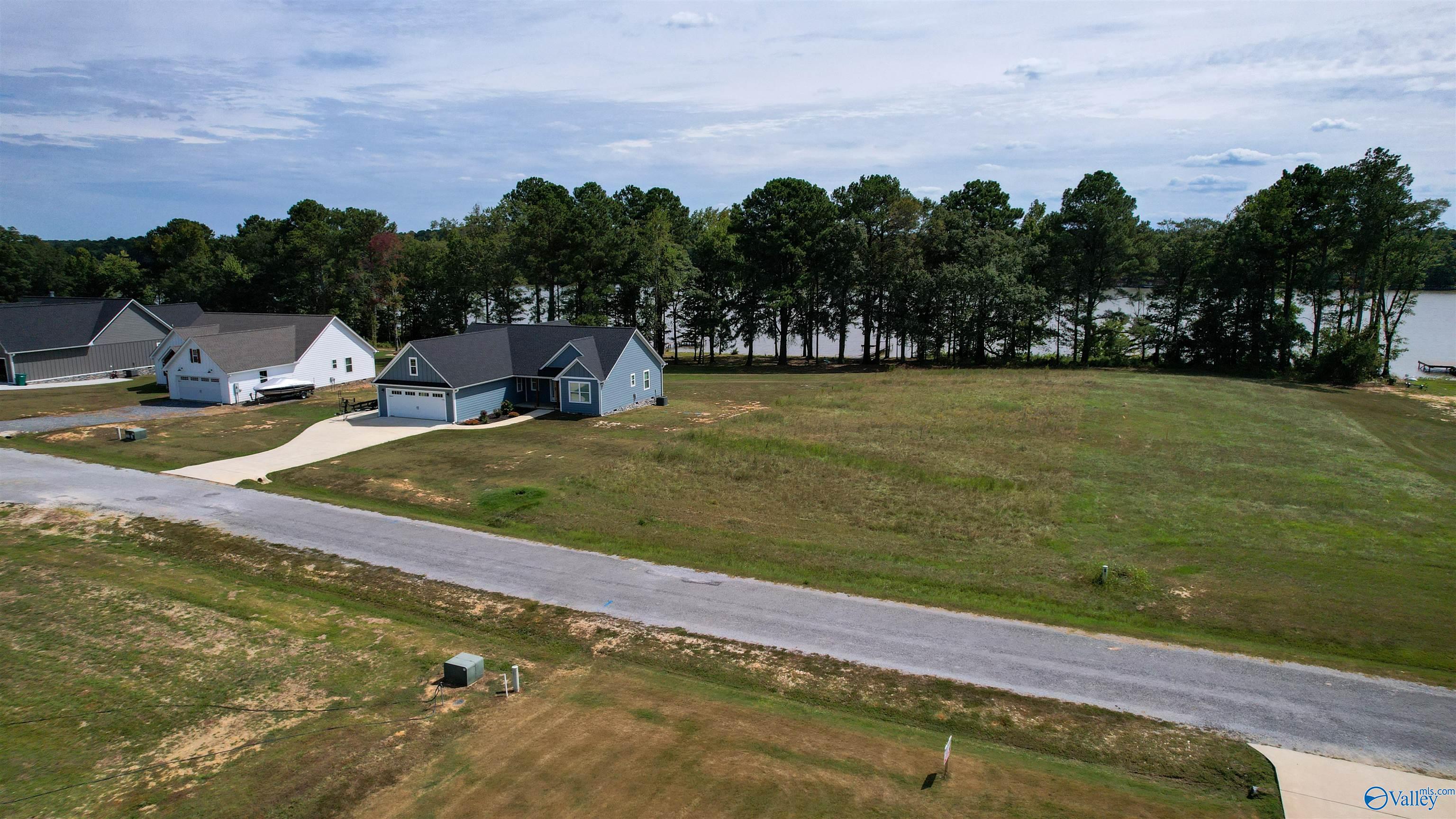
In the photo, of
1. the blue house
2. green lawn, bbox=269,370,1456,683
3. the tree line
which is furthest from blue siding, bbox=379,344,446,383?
the tree line

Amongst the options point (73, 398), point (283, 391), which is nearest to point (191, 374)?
point (283, 391)

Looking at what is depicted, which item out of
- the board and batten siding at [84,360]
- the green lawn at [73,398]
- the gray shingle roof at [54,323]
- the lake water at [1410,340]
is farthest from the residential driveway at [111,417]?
the lake water at [1410,340]

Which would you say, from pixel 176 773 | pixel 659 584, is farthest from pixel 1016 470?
pixel 176 773

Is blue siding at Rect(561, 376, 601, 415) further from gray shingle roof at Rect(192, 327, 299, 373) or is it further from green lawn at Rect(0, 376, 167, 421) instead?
green lawn at Rect(0, 376, 167, 421)

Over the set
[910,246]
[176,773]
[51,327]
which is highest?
[910,246]

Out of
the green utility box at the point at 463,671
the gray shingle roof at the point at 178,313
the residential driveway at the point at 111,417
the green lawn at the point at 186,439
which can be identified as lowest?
the green utility box at the point at 463,671

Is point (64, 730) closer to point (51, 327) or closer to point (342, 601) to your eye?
point (342, 601)

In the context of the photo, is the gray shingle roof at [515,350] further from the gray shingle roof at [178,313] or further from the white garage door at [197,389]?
the gray shingle roof at [178,313]
